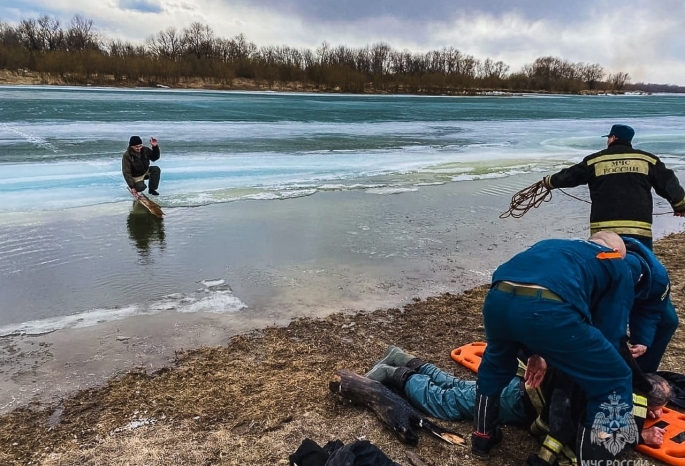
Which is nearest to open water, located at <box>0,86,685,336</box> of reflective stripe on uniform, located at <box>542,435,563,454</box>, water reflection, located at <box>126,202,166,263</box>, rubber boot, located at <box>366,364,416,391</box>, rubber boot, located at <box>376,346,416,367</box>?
water reflection, located at <box>126,202,166,263</box>

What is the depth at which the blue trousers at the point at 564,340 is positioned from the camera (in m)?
2.12

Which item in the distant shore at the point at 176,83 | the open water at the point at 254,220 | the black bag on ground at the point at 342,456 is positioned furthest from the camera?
the distant shore at the point at 176,83

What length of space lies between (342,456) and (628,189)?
10.3 feet

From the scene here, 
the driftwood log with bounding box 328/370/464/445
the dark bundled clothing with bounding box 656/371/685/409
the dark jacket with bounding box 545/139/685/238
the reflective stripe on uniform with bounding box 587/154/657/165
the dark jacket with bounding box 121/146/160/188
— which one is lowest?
the driftwood log with bounding box 328/370/464/445

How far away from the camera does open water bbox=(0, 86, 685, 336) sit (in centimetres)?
520

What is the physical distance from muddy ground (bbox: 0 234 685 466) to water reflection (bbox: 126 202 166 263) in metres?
2.67

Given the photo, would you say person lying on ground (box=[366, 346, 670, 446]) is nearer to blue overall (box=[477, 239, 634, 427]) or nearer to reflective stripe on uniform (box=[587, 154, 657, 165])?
blue overall (box=[477, 239, 634, 427])

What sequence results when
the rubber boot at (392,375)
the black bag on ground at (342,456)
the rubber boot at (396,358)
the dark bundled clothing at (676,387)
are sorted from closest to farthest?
the black bag on ground at (342,456) < the dark bundled clothing at (676,387) < the rubber boot at (392,375) < the rubber boot at (396,358)

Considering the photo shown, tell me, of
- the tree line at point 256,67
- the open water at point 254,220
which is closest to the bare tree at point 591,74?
the tree line at point 256,67

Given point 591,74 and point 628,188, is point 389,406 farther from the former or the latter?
point 591,74

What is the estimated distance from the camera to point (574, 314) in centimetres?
211

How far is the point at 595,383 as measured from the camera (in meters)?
2.24

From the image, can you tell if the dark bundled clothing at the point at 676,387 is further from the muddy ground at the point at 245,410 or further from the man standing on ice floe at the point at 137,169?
the man standing on ice floe at the point at 137,169

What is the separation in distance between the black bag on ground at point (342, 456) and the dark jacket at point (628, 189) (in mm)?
2766
